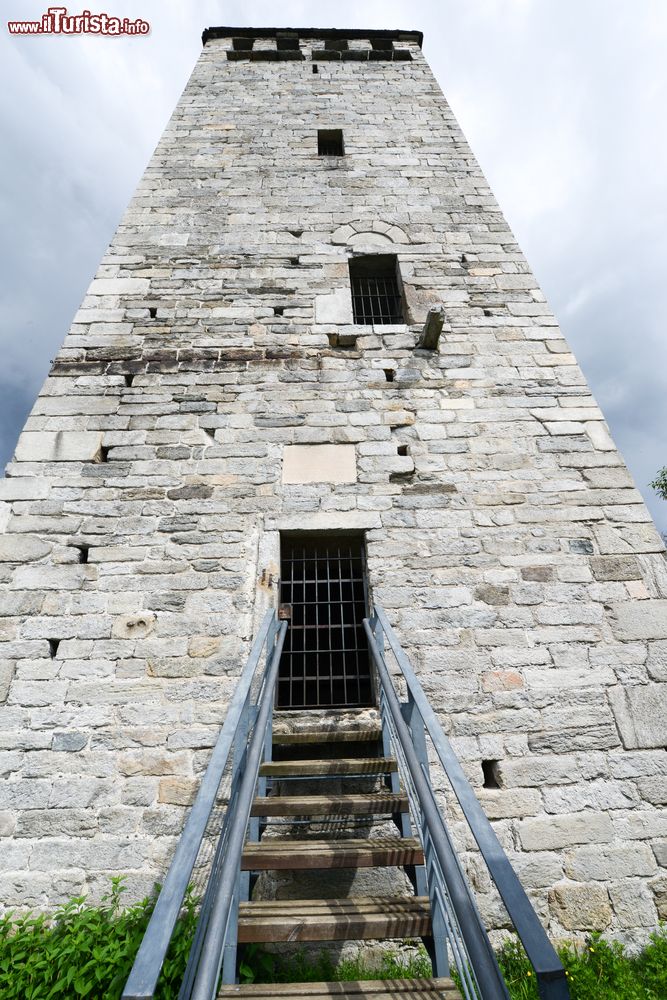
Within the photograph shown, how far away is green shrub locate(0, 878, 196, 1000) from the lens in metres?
2.30

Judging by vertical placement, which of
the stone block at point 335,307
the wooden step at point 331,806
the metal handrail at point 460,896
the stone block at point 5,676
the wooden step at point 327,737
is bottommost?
the metal handrail at point 460,896

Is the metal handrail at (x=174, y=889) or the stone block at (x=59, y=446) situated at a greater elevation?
the stone block at (x=59, y=446)

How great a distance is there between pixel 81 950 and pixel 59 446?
3.43 meters

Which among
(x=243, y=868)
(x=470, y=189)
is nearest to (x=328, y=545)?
(x=243, y=868)

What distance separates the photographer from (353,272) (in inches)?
237

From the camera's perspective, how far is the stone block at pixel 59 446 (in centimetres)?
433

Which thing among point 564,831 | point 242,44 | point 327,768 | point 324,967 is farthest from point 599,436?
point 242,44

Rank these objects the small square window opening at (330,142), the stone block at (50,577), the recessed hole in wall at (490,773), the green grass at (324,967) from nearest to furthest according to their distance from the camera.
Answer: the green grass at (324,967), the recessed hole in wall at (490,773), the stone block at (50,577), the small square window opening at (330,142)

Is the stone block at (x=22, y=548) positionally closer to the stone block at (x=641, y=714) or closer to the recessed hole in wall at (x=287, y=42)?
the stone block at (x=641, y=714)

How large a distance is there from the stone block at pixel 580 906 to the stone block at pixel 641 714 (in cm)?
87

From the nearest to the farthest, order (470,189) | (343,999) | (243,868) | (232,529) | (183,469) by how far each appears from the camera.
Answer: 1. (343,999)
2. (243,868)
3. (232,529)
4. (183,469)
5. (470,189)

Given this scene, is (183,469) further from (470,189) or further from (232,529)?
(470,189)

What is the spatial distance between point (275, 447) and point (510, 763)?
2911 millimetres

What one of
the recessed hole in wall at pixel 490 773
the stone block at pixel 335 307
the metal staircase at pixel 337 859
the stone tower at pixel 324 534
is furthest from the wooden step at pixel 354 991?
the stone block at pixel 335 307
